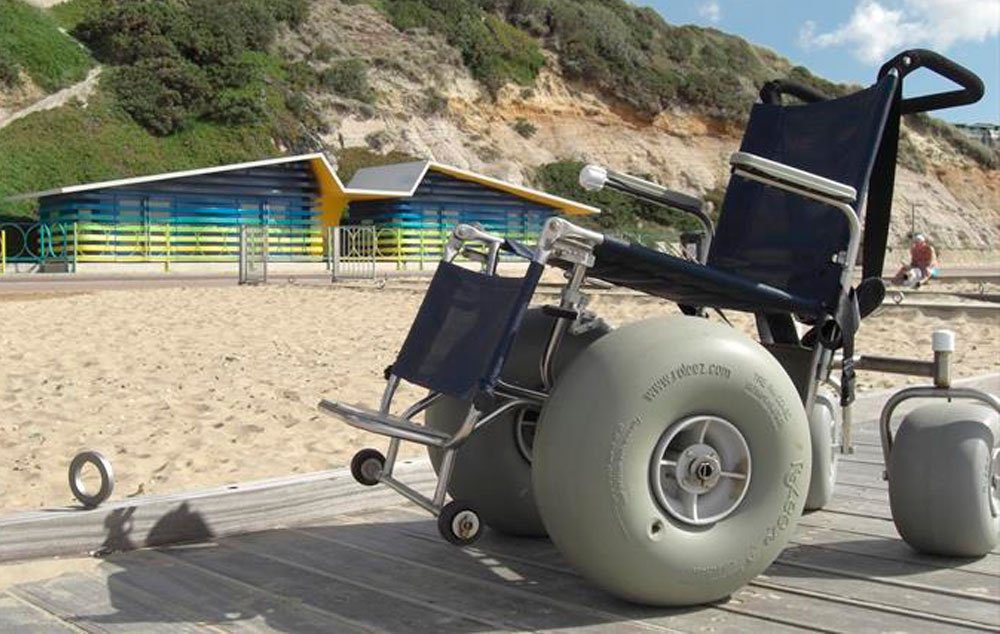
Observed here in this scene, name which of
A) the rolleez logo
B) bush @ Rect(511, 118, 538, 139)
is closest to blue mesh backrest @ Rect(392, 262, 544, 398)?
the rolleez logo

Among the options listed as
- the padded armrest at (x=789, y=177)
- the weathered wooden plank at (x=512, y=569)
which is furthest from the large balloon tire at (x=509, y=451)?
the padded armrest at (x=789, y=177)

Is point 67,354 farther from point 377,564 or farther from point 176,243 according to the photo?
point 176,243

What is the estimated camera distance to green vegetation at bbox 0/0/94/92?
39.6m

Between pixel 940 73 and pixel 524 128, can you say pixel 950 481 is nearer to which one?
pixel 940 73

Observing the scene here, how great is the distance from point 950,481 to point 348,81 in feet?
145

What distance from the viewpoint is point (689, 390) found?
2.68 metres

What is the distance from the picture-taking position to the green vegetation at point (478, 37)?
50.9 meters

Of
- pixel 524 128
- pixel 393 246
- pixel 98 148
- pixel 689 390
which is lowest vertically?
pixel 689 390

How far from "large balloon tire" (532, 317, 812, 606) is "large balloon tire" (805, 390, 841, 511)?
976mm

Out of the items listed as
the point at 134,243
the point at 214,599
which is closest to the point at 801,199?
the point at 214,599

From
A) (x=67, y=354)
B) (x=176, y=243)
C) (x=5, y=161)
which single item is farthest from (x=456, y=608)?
(x=5, y=161)

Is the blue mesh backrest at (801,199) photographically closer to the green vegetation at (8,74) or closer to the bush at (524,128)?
the green vegetation at (8,74)

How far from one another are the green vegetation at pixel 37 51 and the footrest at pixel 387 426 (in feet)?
132

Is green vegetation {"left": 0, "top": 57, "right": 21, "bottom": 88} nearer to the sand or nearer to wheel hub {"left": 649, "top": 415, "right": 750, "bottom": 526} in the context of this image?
the sand
